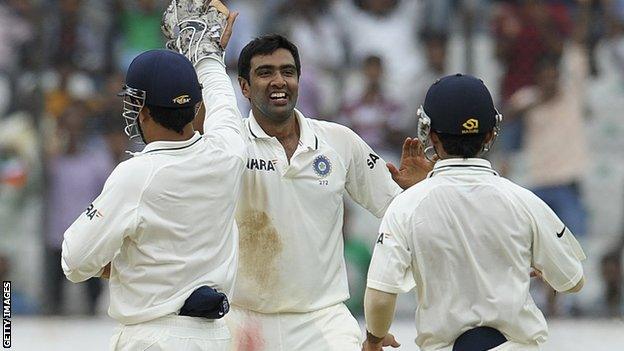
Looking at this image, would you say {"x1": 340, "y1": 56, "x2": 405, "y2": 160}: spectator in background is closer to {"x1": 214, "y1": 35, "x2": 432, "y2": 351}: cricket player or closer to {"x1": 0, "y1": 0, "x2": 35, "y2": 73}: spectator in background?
{"x1": 0, "y1": 0, "x2": 35, "y2": 73}: spectator in background

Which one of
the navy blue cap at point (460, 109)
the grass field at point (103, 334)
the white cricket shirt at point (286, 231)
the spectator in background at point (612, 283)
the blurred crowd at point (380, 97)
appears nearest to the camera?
the navy blue cap at point (460, 109)

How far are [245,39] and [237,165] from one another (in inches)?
260

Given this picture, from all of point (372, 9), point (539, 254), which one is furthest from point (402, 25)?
point (539, 254)

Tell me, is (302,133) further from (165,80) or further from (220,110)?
(165,80)

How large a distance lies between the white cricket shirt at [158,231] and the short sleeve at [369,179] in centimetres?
121

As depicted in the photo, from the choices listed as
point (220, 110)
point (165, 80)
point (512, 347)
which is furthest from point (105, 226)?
point (512, 347)

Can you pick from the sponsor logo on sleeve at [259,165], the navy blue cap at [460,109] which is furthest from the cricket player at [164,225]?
the navy blue cap at [460,109]

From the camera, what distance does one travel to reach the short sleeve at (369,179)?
23.1 feet

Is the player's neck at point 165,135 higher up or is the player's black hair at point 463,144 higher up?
the player's black hair at point 463,144

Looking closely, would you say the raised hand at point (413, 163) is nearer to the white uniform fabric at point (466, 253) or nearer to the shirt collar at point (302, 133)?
the shirt collar at point (302, 133)

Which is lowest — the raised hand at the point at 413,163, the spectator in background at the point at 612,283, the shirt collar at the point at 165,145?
the spectator in background at the point at 612,283

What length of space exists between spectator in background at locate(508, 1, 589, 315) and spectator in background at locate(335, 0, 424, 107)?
3.07 feet

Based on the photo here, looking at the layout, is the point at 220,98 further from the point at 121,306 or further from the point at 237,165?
the point at 121,306

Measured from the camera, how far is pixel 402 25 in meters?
12.6
